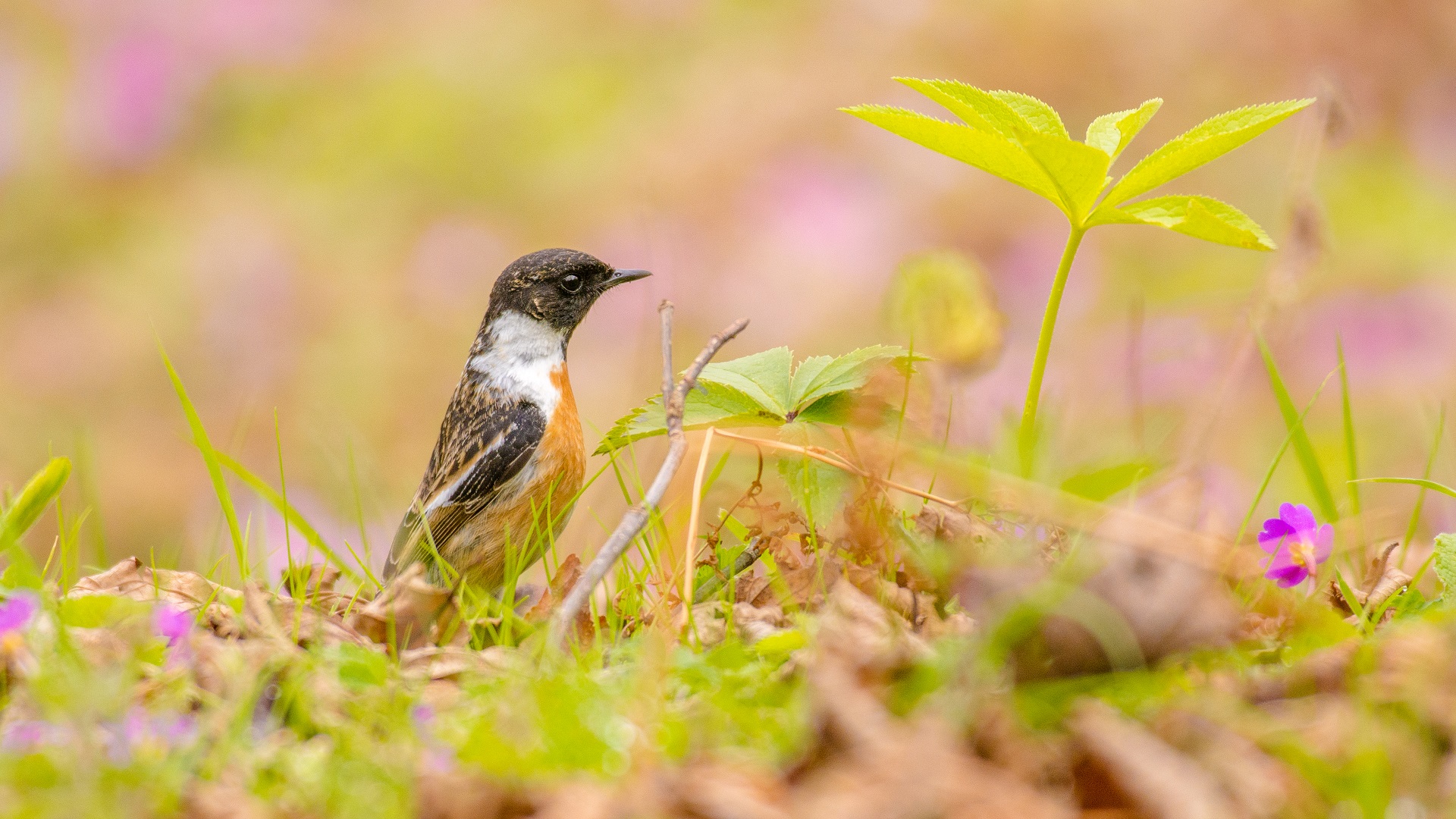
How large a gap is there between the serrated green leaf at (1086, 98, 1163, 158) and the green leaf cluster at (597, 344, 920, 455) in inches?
28.3

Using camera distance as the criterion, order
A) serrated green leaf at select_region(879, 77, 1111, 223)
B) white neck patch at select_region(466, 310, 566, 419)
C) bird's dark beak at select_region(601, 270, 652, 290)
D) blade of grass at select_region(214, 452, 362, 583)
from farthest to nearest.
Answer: bird's dark beak at select_region(601, 270, 652, 290) → white neck patch at select_region(466, 310, 566, 419) → blade of grass at select_region(214, 452, 362, 583) → serrated green leaf at select_region(879, 77, 1111, 223)

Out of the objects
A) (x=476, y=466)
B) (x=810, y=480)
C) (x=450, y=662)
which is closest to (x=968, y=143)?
(x=810, y=480)

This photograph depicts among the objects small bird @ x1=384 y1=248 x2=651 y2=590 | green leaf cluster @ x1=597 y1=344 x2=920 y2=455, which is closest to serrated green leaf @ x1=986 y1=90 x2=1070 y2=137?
green leaf cluster @ x1=597 y1=344 x2=920 y2=455

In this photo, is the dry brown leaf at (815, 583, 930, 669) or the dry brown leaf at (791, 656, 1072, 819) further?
the dry brown leaf at (815, 583, 930, 669)

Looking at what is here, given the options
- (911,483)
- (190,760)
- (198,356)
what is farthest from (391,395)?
(190,760)

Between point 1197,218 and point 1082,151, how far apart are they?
1.12 ft

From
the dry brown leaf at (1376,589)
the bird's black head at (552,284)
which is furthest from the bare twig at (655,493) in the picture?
the bird's black head at (552,284)

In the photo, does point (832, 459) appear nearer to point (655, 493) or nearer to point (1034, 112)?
point (655, 493)

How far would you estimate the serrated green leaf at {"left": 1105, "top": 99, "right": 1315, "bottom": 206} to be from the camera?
117 inches

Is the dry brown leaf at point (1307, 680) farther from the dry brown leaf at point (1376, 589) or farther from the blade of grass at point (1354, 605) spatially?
the dry brown leaf at point (1376, 589)

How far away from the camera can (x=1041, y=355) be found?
327 centimetres

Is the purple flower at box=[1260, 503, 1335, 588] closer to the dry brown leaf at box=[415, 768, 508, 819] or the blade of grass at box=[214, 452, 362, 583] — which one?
the dry brown leaf at box=[415, 768, 508, 819]

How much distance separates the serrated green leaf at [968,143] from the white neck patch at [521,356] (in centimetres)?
268

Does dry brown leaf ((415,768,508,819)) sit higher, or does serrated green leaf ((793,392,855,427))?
serrated green leaf ((793,392,855,427))
